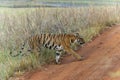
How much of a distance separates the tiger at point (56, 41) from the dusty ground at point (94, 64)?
0.12 metres

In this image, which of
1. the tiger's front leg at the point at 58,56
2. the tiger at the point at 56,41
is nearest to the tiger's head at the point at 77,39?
the tiger at the point at 56,41

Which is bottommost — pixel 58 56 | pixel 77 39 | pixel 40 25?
pixel 58 56

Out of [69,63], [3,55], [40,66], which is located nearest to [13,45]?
[3,55]

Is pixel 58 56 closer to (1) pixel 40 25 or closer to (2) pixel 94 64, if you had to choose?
(1) pixel 40 25

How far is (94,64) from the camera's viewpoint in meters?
2.75

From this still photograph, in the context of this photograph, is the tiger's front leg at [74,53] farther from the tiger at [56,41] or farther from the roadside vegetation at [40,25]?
the roadside vegetation at [40,25]

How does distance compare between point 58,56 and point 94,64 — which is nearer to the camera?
point 94,64

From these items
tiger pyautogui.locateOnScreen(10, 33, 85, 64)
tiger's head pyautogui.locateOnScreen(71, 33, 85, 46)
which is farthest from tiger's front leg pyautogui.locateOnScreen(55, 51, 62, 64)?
tiger's head pyautogui.locateOnScreen(71, 33, 85, 46)

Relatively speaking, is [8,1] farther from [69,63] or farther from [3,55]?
[69,63]

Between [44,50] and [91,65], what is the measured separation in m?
0.56

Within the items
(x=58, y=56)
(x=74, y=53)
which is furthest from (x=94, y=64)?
(x=58, y=56)

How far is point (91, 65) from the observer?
2746mm

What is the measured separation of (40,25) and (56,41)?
187 mm

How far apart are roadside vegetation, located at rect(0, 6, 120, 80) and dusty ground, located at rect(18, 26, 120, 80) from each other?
0.09 metres
